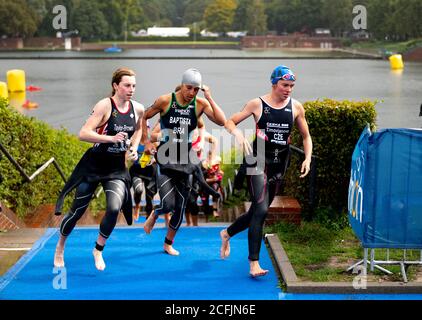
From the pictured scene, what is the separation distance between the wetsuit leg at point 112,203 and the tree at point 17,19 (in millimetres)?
150921

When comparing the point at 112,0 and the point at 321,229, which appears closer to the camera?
the point at 321,229

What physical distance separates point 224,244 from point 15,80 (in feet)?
272

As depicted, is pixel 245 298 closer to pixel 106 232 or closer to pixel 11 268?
pixel 106 232

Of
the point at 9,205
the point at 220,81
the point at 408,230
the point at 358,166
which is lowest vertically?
the point at 220,81

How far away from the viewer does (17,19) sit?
160 meters

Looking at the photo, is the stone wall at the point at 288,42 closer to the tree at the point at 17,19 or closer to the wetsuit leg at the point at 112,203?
the tree at the point at 17,19

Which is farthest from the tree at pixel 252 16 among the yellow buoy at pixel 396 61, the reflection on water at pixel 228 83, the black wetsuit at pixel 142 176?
the black wetsuit at pixel 142 176

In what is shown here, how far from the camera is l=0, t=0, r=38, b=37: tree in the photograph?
6036 inches

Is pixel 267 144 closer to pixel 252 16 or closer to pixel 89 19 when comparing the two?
pixel 89 19

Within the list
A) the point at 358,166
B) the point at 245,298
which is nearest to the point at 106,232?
the point at 245,298

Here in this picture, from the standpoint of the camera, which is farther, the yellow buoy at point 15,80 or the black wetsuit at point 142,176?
the yellow buoy at point 15,80

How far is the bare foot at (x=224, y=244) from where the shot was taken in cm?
808
